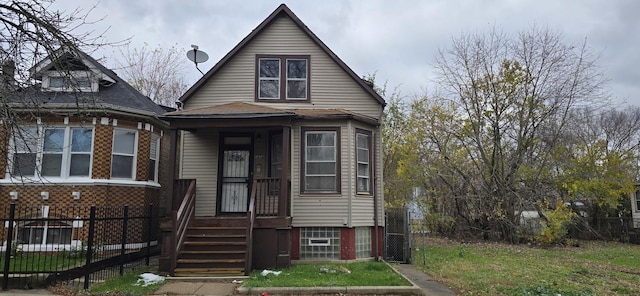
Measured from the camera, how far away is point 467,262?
11.8 metres

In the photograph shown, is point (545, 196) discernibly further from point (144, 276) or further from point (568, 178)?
point (144, 276)

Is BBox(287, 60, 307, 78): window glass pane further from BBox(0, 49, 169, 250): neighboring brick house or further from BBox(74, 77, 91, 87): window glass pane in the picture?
BBox(74, 77, 91, 87): window glass pane

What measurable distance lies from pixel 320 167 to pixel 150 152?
565 centimetres

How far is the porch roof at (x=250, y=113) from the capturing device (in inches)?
404

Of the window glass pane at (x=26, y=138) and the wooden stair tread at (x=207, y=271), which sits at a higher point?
the window glass pane at (x=26, y=138)

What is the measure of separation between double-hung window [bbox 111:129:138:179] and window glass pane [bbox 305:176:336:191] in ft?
17.7

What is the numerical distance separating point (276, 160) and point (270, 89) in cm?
224

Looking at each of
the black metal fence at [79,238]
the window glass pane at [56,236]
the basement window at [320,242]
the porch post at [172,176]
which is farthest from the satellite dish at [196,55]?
the basement window at [320,242]

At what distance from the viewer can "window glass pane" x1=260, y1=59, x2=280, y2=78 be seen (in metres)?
12.5

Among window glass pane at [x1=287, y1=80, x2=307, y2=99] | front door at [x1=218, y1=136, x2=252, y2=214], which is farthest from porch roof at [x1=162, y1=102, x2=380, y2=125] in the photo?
front door at [x1=218, y1=136, x2=252, y2=214]

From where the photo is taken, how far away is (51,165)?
1184 cm

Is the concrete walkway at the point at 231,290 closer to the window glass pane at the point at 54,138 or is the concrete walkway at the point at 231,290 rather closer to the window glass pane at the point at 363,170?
the window glass pane at the point at 363,170

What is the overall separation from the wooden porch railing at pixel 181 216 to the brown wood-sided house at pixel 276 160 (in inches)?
1.0

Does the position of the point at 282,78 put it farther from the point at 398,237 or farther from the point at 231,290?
the point at 231,290
